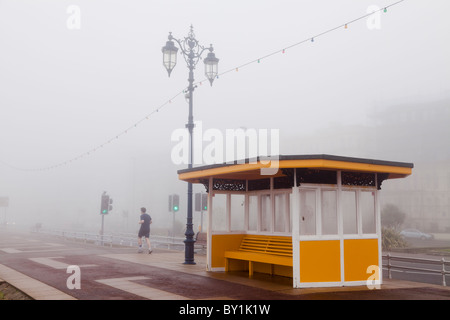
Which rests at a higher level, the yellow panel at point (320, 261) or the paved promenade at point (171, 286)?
the yellow panel at point (320, 261)

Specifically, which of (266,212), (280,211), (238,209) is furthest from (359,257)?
(238,209)

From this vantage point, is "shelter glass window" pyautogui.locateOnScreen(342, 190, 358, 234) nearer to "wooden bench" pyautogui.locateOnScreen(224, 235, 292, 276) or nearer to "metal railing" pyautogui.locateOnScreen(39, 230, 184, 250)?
"wooden bench" pyautogui.locateOnScreen(224, 235, 292, 276)

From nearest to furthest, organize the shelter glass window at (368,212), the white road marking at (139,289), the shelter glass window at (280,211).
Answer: the white road marking at (139,289) < the shelter glass window at (368,212) < the shelter glass window at (280,211)

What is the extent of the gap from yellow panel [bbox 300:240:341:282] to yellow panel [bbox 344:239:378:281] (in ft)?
0.95

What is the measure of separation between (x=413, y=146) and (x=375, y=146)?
9.09 m

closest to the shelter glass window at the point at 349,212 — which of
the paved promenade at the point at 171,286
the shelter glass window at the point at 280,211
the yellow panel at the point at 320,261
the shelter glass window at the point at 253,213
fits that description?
the yellow panel at the point at 320,261

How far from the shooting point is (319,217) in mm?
10812

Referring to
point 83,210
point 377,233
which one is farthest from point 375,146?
point 377,233

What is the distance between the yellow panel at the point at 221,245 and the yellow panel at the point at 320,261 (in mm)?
3841

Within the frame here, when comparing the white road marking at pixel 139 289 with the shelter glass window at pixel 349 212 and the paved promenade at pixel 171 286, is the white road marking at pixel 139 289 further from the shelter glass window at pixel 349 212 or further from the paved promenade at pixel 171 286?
the shelter glass window at pixel 349 212

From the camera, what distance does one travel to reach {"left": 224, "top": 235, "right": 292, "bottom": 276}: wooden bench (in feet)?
37.2

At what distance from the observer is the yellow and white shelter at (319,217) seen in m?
10.5

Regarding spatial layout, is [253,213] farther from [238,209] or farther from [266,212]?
[238,209]

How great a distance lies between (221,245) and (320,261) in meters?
4.05
